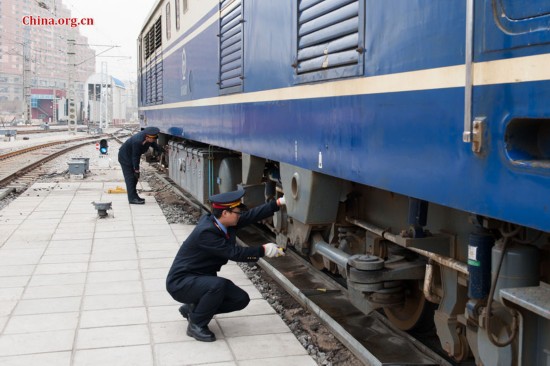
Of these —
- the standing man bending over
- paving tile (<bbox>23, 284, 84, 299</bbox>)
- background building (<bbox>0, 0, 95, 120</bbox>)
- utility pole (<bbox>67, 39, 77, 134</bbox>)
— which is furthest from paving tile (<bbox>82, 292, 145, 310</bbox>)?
background building (<bbox>0, 0, 95, 120</bbox>)

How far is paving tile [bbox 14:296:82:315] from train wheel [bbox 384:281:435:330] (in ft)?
8.97

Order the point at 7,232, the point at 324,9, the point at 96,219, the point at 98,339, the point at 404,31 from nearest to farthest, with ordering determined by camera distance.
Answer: the point at 404,31 → the point at 324,9 → the point at 98,339 → the point at 7,232 → the point at 96,219

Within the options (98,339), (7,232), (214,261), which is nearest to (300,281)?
(214,261)

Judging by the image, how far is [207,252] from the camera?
5.03 metres

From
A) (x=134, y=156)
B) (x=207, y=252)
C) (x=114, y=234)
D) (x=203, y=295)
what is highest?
(x=134, y=156)

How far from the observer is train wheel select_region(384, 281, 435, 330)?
14.6ft

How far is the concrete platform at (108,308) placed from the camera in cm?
468

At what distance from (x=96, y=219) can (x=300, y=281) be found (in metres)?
5.22

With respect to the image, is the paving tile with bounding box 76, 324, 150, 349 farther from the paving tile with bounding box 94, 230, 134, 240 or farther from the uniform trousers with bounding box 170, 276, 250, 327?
the paving tile with bounding box 94, 230, 134, 240

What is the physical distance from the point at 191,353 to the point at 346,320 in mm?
1300

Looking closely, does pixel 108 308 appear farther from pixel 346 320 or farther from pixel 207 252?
pixel 346 320

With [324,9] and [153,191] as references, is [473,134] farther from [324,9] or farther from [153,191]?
[153,191]

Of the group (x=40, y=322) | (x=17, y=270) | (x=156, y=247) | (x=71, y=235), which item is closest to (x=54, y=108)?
(x=71, y=235)

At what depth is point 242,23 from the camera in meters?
6.32
